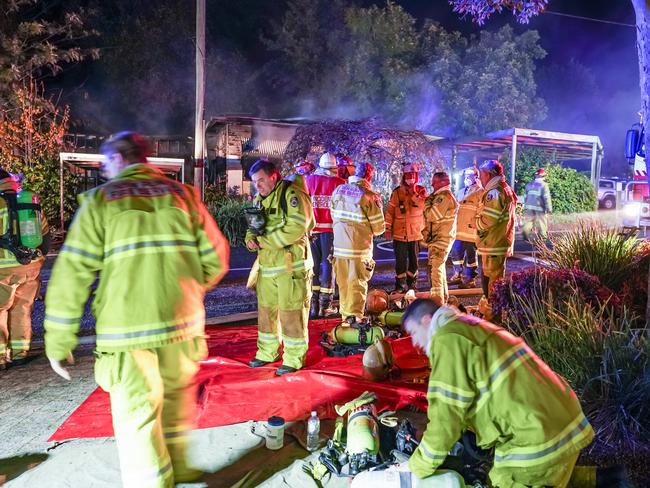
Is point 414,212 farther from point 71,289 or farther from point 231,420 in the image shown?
point 71,289

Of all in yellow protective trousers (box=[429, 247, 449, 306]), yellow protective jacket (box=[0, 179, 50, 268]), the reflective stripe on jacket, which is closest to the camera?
yellow protective jacket (box=[0, 179, 50, 268])

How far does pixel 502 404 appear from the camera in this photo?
2.49 meters

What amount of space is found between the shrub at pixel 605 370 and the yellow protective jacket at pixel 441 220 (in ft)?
11.0

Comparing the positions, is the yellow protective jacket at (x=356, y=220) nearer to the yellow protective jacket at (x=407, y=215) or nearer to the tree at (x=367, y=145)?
the yellow protective jacket at (x=407, y=215)

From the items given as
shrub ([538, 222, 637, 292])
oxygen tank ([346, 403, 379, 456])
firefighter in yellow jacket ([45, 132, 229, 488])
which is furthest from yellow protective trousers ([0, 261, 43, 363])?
shrub ([538, 222, 637, 292])

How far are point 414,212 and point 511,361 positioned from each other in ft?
19.4

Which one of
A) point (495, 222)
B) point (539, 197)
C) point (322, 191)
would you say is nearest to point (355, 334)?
point (322, 191)

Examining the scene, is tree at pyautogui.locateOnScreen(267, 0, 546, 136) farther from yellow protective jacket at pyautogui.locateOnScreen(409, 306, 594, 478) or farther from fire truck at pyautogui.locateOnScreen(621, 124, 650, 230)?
yellow protective jacket at pyautogui.locateOnScreen(409, 306, 594, 478)

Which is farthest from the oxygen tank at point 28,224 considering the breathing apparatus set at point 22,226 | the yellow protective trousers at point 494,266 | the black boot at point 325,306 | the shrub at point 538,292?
the yellow protective trousers at point 494,266

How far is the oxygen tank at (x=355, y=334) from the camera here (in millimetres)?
5631

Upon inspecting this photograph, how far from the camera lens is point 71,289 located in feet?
8.88

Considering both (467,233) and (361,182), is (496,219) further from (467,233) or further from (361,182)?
(467,233)

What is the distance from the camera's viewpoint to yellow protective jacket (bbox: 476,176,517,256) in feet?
22.0

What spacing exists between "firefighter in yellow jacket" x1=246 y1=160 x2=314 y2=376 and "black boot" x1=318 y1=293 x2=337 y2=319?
2.26m
